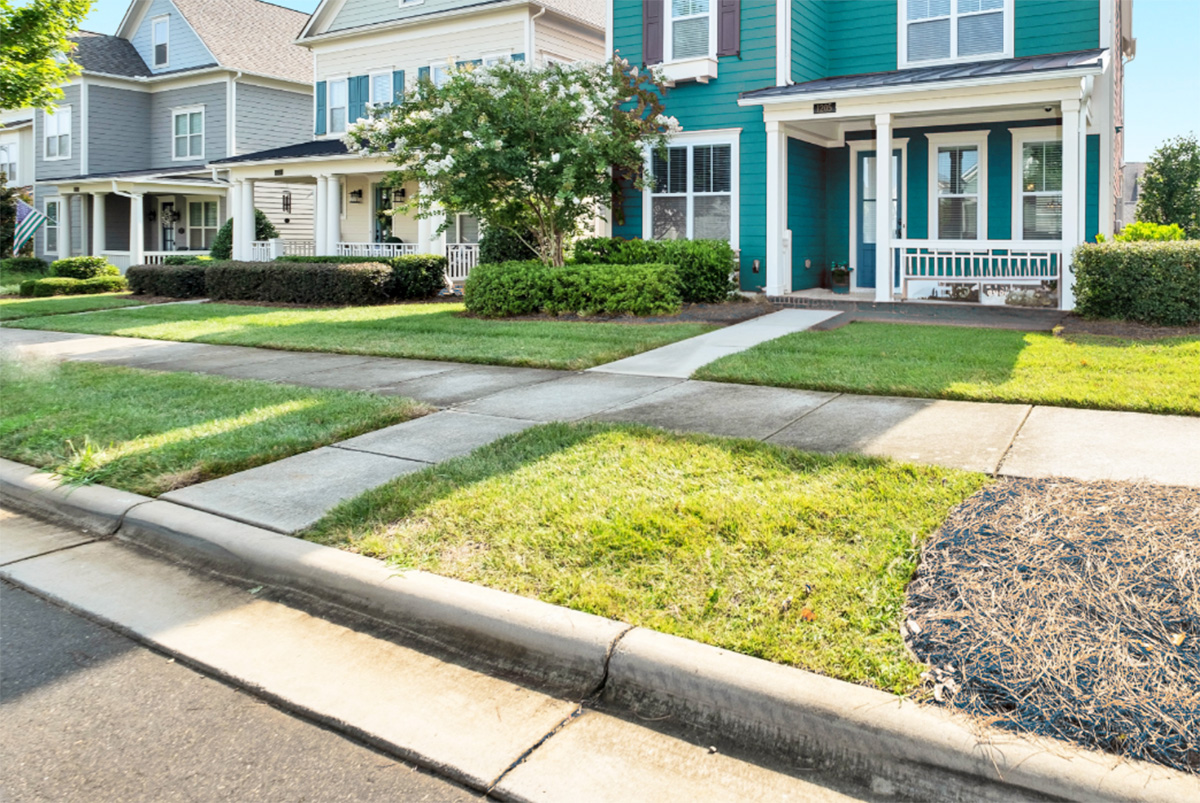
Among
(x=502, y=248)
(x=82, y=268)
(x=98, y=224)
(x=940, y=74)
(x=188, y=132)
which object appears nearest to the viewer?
(x=940, y=74)

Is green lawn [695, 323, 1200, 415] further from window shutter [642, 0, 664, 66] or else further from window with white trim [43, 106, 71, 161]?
window with white trim [43, 106, 71, 161]

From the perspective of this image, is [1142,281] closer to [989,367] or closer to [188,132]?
[989,367]

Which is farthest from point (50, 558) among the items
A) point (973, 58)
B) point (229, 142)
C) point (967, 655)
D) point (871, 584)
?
point (229, 142)

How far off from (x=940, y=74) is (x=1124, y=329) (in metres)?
5.31

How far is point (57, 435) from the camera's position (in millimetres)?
6523

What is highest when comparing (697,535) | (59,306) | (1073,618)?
(59,306)

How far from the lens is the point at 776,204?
15.4 metres

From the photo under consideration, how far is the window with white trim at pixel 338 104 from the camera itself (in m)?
24.4

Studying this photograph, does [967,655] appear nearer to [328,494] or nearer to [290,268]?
[328,494]

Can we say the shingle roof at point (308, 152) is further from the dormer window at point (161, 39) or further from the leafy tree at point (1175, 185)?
the leafy tree at point (1175, 185)

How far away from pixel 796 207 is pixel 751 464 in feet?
39.0

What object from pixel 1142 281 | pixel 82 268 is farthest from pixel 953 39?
pixel 82 268

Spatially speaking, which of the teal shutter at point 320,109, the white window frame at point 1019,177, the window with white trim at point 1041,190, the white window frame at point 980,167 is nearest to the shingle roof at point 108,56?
the teal shutter at point 320,109

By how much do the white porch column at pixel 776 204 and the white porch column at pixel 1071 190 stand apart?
420cm
